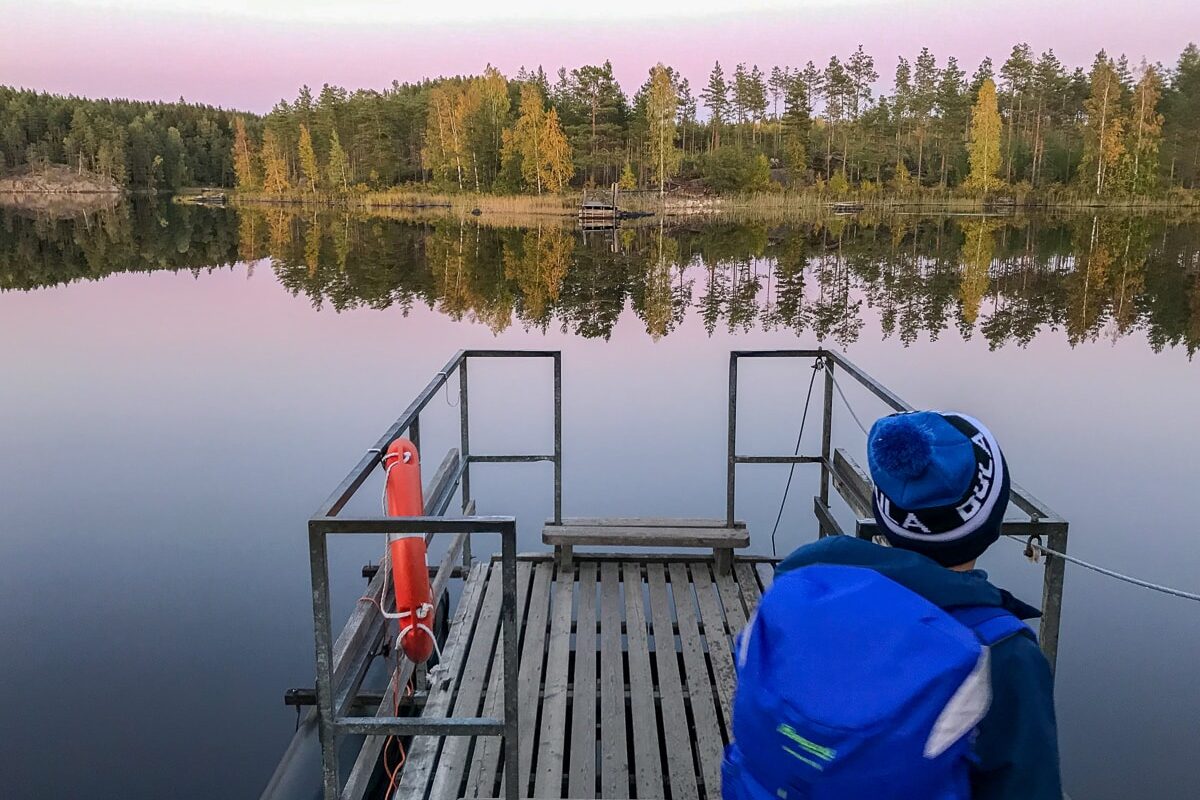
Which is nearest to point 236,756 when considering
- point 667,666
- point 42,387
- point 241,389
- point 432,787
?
point 432,787

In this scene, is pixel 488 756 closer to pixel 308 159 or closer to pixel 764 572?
pixel 764 572

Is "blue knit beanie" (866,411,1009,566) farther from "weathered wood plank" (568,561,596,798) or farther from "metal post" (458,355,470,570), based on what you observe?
"metal post" (458,355,470,570)

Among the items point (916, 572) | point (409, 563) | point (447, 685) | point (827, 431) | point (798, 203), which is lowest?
point (447, 685)

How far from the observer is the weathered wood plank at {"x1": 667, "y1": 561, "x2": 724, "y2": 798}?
3990 millimetres

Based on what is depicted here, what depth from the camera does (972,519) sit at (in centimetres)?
181

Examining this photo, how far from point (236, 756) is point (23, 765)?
1.12 m

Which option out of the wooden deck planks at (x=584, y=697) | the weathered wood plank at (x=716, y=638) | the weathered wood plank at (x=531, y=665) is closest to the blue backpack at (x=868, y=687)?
the weathered wood plank at (x=531, y=665)

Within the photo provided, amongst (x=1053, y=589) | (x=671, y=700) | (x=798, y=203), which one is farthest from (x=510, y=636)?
(x=798, y=203)

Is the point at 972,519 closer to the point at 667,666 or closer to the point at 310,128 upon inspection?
the point at 667,666

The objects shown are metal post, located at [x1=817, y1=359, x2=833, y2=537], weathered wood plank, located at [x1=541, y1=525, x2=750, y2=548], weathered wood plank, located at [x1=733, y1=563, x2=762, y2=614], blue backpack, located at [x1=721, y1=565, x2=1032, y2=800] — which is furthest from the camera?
weathered wood plank, located at [x1=541, y1=525, x2=750, y2=548]

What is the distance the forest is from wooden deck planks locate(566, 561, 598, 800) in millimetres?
63424

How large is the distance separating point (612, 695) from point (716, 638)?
840mm

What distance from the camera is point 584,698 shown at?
4.58m

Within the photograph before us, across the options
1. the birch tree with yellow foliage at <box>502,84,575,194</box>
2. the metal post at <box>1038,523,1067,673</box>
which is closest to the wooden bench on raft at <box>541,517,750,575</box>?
the metal post at <box>1038,523,1067,673</box>
